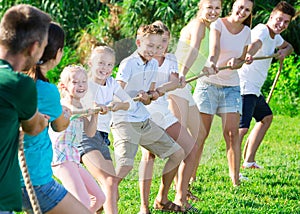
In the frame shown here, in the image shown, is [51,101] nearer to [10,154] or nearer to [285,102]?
[10,154]

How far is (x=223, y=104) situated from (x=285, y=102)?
6.10 metres

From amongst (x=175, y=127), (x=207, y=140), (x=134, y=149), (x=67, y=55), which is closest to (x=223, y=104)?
(x=207, y=140)

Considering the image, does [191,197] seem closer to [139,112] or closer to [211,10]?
[139,112]

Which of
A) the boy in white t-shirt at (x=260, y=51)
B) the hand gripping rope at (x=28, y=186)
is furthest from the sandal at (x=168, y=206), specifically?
the hand gripping rope at (x=28, y=186)

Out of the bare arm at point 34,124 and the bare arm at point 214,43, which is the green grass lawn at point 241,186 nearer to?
the bare arm at point 214,43

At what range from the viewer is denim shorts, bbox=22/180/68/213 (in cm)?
350

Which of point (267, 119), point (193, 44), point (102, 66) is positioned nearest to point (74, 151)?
point (102, 66)

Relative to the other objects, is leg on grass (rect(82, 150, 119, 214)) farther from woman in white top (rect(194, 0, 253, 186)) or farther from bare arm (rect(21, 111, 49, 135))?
woman in white top (rect(194, 0, 253, 186))

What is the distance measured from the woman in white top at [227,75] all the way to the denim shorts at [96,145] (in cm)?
168

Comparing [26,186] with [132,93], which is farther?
[132,93]

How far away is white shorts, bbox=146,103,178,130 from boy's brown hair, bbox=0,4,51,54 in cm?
257

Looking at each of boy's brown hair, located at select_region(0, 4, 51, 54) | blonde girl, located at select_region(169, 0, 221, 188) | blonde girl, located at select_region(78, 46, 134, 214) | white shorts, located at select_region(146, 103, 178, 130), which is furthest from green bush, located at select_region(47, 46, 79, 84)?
boy's brown hair, located at select_region(0, 4, 51, 54)

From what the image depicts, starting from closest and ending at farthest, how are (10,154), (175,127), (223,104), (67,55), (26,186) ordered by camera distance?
1. (10,154)
2. (26,186)
3. (175,127)
4. (223,104)
5. (67,55)

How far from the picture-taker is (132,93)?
514 centimetres
